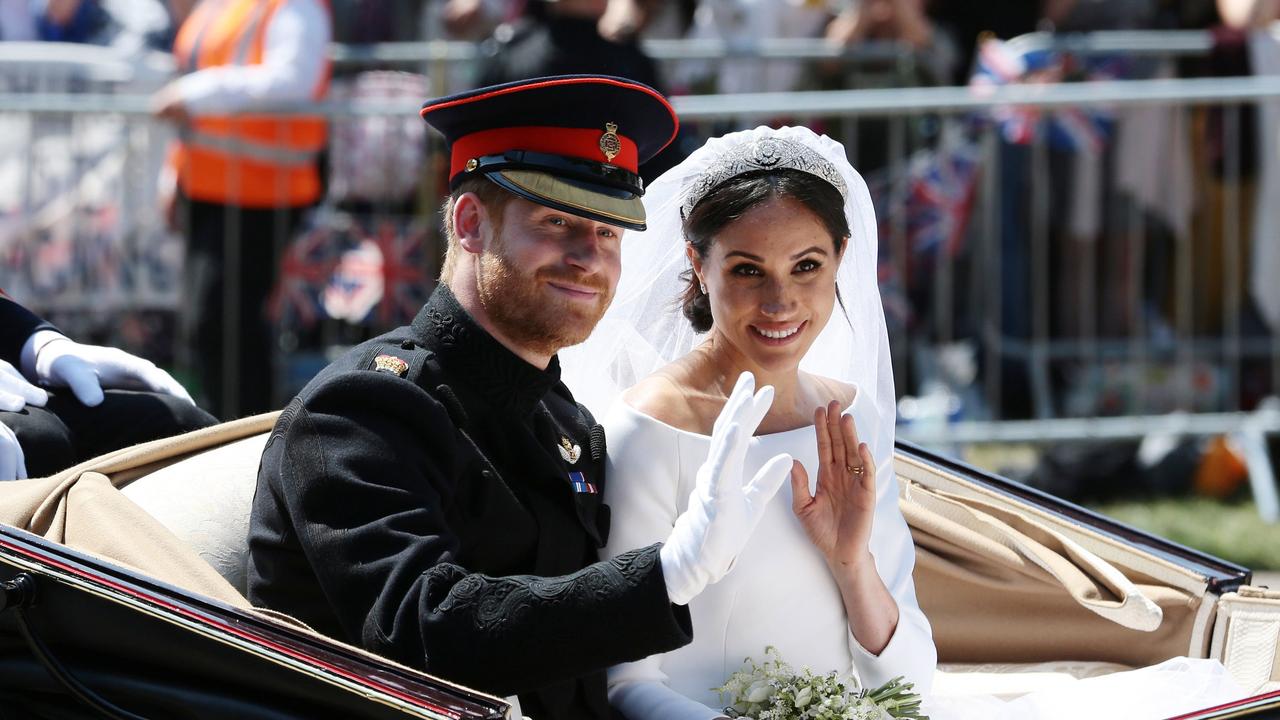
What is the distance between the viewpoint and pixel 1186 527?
631 centimetres

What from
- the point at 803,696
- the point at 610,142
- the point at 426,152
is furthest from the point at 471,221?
the point at 426,152

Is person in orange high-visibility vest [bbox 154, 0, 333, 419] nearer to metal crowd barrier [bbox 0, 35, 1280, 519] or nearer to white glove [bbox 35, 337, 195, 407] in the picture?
A: metal crowd barrier [bbox 0, 35, 1280, 519]

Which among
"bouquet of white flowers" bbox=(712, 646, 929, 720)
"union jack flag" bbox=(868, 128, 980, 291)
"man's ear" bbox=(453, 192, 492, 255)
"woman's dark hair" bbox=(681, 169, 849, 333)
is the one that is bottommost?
"bouquet of white flowers" bbox=(712, 646, 929, 720)

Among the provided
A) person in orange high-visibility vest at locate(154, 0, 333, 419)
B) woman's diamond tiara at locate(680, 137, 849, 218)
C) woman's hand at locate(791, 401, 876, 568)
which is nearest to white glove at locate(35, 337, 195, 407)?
woman's diamond tiara at locate(680, 137, 849, 218)

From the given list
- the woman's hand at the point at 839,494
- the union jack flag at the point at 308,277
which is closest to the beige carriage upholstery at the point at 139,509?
the woman's hand at the point at 839,494

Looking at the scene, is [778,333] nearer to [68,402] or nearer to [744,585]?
[744,585]

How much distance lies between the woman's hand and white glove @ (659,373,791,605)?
55cm

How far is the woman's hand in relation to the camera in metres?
2.88

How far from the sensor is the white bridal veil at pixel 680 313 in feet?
9.91

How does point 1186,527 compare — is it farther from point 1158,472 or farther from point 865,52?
point 865,52

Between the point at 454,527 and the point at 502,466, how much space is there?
156 mm

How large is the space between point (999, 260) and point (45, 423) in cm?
439

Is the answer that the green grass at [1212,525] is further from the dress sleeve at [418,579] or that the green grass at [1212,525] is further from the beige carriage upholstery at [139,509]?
the dress sleeve at [418,579]

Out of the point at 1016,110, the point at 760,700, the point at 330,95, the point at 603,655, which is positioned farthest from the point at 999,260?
the point at 603,655
